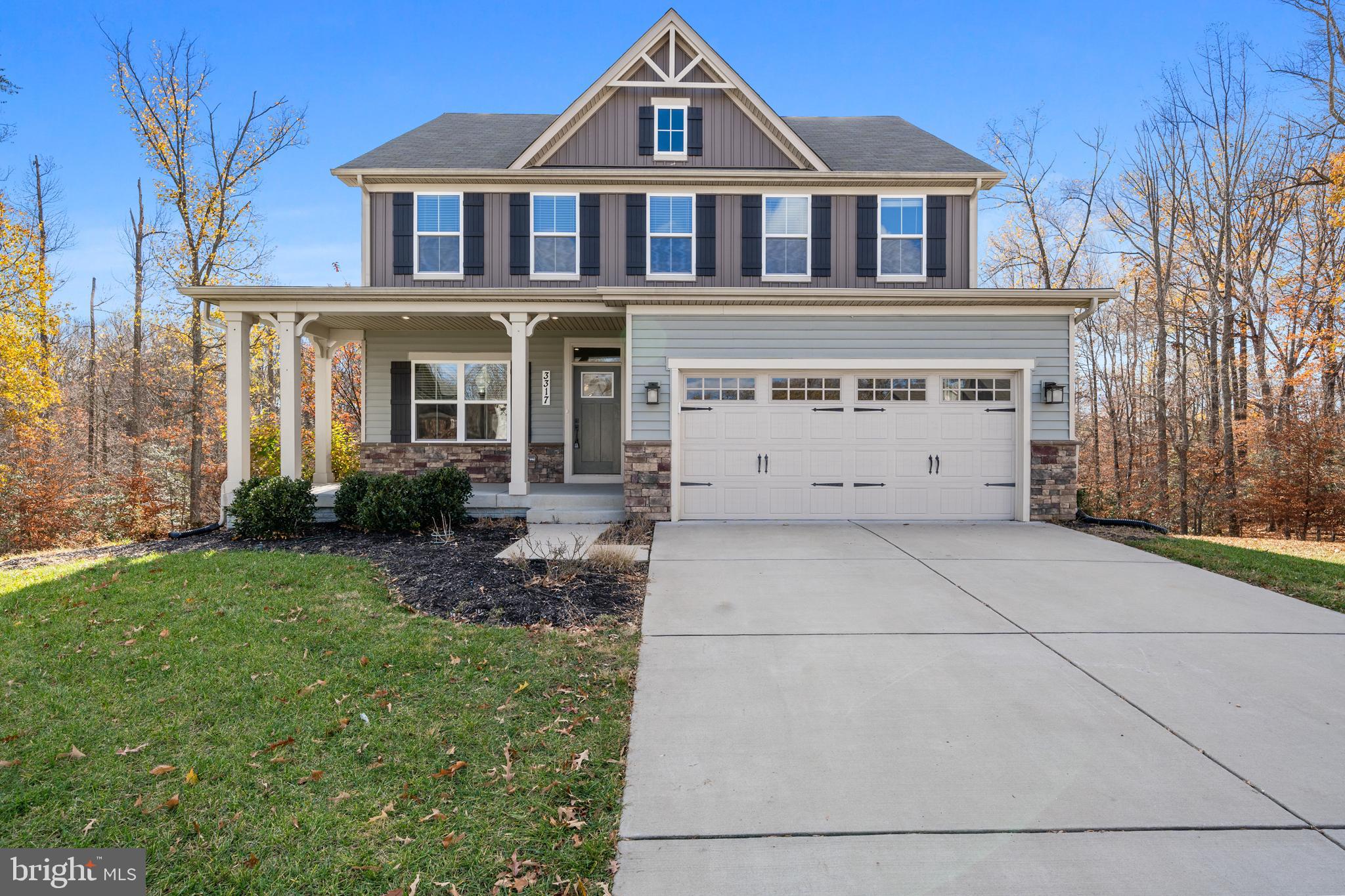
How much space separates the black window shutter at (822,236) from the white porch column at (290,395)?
8.45 m

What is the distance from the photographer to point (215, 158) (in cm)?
1492

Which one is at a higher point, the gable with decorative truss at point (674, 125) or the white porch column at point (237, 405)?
the gable with decorative truss at point (674, 125)

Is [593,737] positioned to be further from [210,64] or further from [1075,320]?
[210,64]

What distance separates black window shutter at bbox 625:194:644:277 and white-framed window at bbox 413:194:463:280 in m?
2.89

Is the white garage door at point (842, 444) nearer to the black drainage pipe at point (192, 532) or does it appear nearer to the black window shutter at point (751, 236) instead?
the black window shutter at point (751, 236)

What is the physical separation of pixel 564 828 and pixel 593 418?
32.5 ft

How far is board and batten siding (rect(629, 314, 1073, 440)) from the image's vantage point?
9.48 metres

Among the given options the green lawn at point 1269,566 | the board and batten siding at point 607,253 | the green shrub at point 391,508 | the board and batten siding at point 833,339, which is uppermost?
the board and batten siding at point 607,253

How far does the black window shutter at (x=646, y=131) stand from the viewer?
11406mm

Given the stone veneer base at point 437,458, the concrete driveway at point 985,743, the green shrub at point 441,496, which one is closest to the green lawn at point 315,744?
the concrete driveway at point 985,743

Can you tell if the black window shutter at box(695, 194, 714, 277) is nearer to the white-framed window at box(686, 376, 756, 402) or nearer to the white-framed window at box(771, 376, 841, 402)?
the white-framed window at box(686, 376, 756, 402)

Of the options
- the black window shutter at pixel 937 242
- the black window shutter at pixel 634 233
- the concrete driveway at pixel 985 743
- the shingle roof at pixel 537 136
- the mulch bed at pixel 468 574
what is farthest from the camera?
the shingle roof at pixel 537 136

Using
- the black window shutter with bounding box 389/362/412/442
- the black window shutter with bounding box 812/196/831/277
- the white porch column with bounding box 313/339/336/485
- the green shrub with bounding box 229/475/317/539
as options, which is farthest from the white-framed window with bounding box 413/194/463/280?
the black window shutter with bounding box 812/196/831/277

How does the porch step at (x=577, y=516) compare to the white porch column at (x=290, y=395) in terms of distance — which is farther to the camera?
the porch step at (x=577, y=516)
